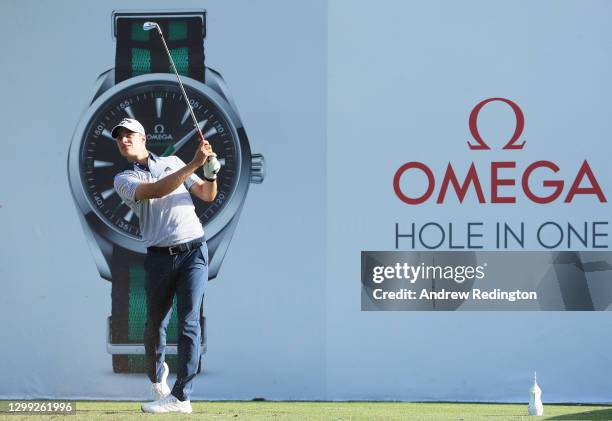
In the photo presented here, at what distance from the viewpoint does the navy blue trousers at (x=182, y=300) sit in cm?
484

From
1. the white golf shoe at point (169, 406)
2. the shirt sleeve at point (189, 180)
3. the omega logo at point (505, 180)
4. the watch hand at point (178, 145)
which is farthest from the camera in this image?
the watch hand at point (178, 145)

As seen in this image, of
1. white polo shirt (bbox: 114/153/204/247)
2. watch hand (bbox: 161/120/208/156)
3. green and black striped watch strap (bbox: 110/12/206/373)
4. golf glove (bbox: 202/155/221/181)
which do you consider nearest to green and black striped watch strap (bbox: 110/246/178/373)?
green and black striped watch strap (bbox: 110/12/206/373)

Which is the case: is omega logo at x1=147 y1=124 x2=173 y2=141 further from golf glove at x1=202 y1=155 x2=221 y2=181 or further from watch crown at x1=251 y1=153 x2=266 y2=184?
golf glove at x1=202 y1=155 x2=221 y2=181

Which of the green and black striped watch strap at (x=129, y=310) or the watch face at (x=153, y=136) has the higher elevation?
the watch face at (x=153, y=136)

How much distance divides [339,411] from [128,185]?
155 cm

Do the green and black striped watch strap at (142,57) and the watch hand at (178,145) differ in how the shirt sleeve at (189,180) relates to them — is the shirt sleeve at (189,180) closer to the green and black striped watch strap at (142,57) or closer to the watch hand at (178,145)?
the watch hand at (178,145)

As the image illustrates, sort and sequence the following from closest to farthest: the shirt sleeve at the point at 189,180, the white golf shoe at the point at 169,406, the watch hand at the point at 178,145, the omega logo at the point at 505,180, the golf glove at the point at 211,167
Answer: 1. the golf glove at the point at 211,167
2. the white golf shoe at the point at 169,406
3. the shirt sleeve at the point at 189,180
4. the omega logo at the point at 505,180
5. the watch hand at the point at 178,145

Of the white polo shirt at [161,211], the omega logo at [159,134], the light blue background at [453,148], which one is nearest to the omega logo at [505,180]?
the light blue background at [453,148]

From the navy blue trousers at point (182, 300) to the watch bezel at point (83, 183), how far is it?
1.03m

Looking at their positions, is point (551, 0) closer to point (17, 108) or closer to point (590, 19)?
point (590, 19)

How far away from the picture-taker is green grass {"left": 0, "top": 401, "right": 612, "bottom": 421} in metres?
4.92

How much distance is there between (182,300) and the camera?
4.88m

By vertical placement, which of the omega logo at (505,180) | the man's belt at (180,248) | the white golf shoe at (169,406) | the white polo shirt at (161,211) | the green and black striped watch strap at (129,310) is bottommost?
the white golf shoe at (169,406)

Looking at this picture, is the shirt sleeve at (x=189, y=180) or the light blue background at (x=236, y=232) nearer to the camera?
the shirt sleeve at (x=189, y=180)
